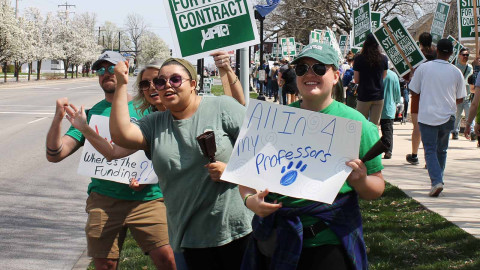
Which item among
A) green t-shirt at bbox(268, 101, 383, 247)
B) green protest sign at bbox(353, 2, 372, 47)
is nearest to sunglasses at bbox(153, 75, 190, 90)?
green t-shirt at bbox(268, 101, 383, 247)

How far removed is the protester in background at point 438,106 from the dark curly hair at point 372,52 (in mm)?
2620

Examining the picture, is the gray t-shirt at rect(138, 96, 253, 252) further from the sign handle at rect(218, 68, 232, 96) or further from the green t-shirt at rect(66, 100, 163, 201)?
the green t-shirt at rect(66, 100, 163, 201)

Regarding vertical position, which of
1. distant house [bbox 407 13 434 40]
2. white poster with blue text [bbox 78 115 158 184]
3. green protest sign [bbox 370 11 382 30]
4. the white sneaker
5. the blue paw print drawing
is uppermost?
distant house [bbox 407 13 434 40]

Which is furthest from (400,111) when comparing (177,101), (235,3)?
(177,101)

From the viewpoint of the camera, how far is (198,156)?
144 inches

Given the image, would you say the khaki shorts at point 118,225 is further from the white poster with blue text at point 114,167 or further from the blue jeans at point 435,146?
the blue jeans at point 435,146

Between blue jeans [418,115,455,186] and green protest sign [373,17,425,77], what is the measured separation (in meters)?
2.42

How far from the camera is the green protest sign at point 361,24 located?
51.1 feet

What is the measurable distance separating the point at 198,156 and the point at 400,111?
17606mm

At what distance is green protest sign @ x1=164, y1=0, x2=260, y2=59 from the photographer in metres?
5.02

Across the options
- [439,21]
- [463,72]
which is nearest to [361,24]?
[463,72]

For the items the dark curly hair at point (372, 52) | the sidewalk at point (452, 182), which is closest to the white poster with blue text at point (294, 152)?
the sidewalk at point (452, 182)

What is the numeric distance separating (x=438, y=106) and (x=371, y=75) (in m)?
3.18

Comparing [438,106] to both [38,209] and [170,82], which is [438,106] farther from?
[170,82]
